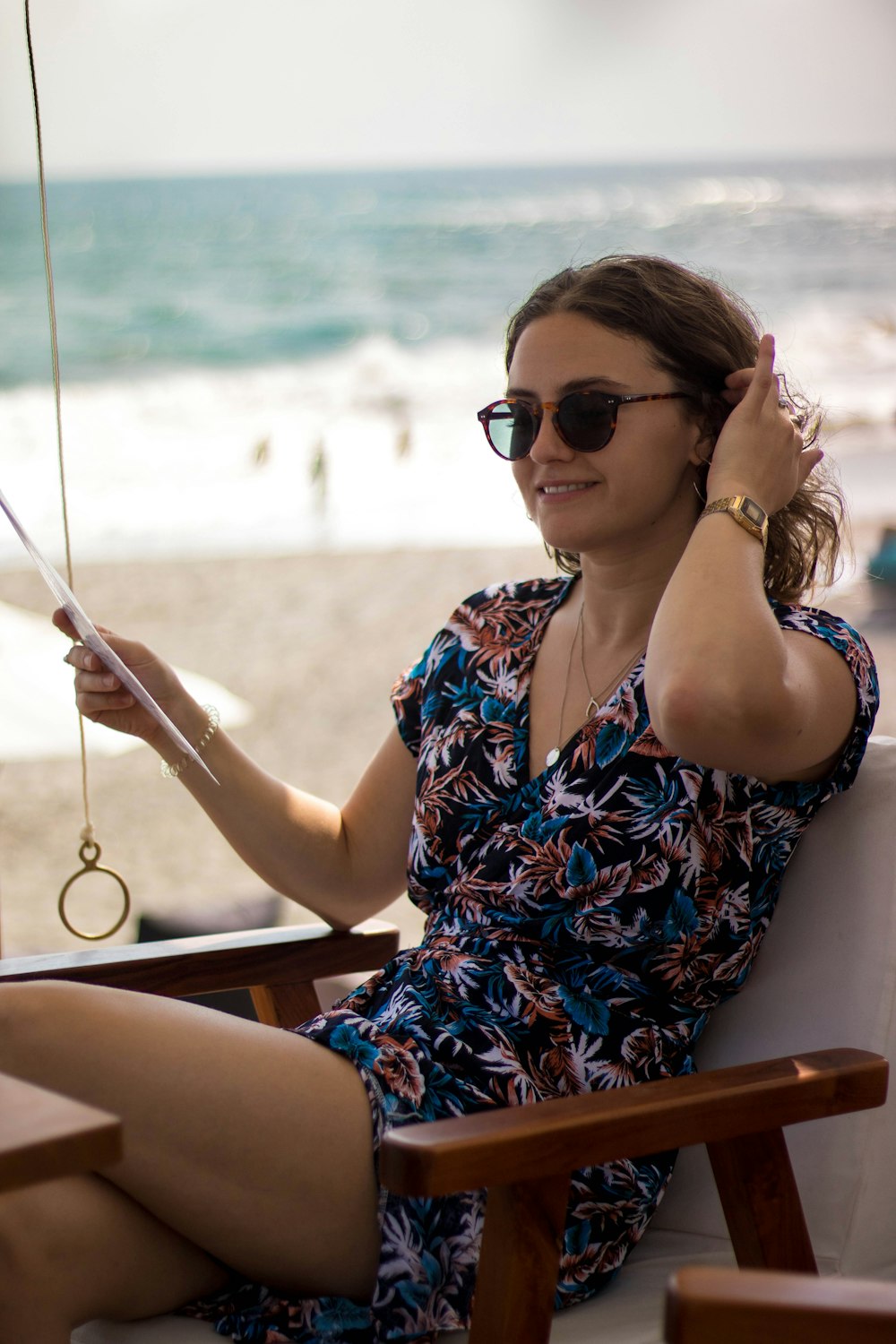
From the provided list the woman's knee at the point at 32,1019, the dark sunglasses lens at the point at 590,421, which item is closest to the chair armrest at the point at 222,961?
the woman's knee at the point at 32,1019

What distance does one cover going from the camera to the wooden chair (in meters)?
1.07

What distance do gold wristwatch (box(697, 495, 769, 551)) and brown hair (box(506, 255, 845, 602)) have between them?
15 cm

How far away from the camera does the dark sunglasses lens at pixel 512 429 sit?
151 centimetres

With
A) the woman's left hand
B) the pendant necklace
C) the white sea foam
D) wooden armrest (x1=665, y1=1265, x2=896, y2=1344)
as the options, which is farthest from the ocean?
wooden armrest (x1=665, y1=1265, x2=896, y2=1344)

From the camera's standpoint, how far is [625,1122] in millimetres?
1100

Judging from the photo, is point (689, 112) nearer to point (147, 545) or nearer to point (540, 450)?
point (147, 545)

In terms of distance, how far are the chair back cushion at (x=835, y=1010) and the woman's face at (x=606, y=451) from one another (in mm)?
352

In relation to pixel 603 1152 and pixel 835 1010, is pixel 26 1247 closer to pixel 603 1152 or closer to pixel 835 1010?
pixel 603 1152

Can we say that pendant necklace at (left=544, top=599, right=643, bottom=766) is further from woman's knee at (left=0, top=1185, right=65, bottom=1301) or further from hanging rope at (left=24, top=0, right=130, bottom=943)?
woman's knee at (left=0, top=1185, right=65, bottom=1301)

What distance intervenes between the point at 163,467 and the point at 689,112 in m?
4.90

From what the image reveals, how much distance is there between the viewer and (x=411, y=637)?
31.9ft

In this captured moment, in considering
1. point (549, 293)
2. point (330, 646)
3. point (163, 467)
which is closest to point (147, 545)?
point (163, 467)

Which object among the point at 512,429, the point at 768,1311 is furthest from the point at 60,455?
the point at 768,1311

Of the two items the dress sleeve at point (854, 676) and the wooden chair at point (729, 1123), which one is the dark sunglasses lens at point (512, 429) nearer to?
the dress sleeve at point (854, 676)
